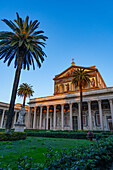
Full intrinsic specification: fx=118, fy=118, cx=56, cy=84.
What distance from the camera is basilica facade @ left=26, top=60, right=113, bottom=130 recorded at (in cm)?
2923

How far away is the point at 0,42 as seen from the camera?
17094 mm

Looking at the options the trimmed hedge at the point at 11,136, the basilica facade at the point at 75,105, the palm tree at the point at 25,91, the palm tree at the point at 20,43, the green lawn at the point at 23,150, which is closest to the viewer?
the green lawn at the point at 23,150

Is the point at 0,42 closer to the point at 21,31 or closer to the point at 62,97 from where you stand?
the point at 21,31

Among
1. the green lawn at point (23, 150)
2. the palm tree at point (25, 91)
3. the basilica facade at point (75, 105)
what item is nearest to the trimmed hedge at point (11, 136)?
the green lawn at point (23, 150)

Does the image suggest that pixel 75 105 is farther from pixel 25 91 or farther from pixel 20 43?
pixel 20 43

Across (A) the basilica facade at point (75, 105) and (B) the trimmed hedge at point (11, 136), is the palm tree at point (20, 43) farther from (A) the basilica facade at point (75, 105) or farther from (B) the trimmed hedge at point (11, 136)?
(A) the basilica facade at point (75, 105)

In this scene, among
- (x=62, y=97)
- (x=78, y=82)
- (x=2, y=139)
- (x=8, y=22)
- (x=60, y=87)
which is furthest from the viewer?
(x=60, y=87)

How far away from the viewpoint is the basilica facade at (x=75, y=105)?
2923cm

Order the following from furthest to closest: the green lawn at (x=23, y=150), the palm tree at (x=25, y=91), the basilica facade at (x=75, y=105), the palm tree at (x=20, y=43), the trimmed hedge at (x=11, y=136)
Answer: the palm tree at (x=25, y=91)
the basilica facade at (x=75, y=105)
the palm tree at (x=20, y=43)
the trimmed hedge at (x=11, y=136)
the green lawn at (x=23, y=150)

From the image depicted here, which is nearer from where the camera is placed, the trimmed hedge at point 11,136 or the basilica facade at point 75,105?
the trimmed hedge at point 11,136

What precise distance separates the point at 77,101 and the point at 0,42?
74.1 ft

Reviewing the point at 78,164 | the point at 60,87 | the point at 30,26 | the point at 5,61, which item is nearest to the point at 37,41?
the point at 30,26

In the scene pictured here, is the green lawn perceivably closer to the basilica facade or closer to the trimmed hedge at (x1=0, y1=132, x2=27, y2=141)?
the trimmed hedge at (x1=0, y1=132, x2=27, y2=141)

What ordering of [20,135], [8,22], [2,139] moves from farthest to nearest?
[8,22], [20,135], [2,139]
